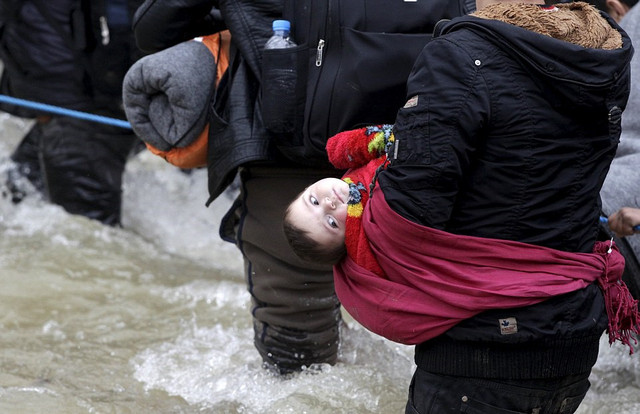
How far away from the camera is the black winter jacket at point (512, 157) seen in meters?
1.82

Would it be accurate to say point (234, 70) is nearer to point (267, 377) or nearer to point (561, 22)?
point (267, 377)

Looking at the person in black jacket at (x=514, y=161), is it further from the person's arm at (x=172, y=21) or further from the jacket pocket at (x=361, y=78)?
the person's arm at (x=172, y=21)

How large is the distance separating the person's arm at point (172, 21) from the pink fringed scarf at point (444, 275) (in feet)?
3.69

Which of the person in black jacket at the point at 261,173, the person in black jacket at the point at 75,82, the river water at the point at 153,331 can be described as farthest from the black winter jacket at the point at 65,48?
the person in black jacket at the point at 261,173

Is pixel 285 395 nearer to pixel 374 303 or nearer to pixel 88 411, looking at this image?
pixel 88 411

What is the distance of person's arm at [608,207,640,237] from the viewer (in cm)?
240

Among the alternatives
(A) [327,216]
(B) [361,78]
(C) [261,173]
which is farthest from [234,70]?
(A) [327,216]

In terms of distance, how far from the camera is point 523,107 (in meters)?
1.85

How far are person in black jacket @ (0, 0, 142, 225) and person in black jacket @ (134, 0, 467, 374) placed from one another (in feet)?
6.96

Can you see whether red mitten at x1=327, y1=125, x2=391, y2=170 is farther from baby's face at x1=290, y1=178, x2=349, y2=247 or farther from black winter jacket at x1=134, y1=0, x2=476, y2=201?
black winter jacket at x1=134, y1=0, x2=476, y2=201

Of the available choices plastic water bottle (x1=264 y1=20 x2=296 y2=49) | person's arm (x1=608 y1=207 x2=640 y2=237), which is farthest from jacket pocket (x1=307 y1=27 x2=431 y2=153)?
person's arm (x1=608 y1=207 x2=640 y2=237)

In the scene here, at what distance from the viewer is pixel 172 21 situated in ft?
9.14

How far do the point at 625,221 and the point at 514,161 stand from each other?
0.69 m

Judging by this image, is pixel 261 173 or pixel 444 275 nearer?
pixel 444 275
